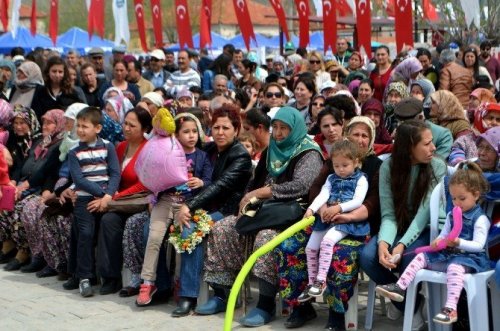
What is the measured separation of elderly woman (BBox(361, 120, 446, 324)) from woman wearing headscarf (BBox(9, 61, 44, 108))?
591cm

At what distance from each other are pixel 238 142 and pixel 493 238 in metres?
2.48

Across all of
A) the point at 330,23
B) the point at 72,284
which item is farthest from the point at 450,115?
the point at 330,23

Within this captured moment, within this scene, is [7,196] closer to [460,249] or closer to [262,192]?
[262,192]

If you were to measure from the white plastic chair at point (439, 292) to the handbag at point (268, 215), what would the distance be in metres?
1.07

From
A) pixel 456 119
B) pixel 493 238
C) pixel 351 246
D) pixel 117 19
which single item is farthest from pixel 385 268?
pixel 117 19

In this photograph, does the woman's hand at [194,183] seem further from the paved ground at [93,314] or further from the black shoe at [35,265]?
the black shoe at [35,265]

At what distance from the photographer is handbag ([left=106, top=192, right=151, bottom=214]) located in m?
7.67

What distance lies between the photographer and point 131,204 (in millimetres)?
7699

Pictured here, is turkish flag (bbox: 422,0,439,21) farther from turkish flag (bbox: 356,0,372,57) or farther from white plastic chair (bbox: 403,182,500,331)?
white plastic chair (bbox: 403,182,500,331)

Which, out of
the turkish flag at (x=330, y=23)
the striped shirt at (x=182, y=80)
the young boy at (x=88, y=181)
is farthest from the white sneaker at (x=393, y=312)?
the striped shirt at (x=182, y=80)

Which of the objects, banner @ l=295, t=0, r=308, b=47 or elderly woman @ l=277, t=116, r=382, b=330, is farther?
banner @ l=295, t=0, r=308, b=47

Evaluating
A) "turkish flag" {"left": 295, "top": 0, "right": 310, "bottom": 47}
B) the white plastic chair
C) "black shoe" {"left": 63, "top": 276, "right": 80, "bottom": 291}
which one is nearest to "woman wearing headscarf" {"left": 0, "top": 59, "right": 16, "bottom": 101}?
"turkish flag" {"left": 295, "top": 0, "right": 310, "bottom": 47}

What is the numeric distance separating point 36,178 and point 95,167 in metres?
1.09

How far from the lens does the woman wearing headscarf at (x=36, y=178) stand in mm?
8734
